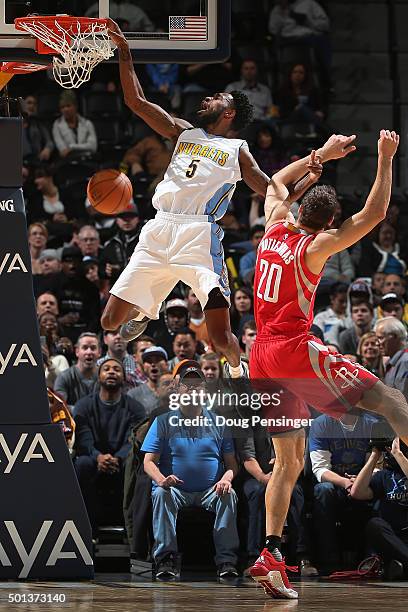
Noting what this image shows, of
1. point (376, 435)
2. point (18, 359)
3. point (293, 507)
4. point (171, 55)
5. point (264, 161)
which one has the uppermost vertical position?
point (171, 55)

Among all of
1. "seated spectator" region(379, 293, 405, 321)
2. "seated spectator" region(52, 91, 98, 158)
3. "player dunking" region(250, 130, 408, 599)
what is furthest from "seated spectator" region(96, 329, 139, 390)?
"seated spectator" region(52, 91, 98, 158)

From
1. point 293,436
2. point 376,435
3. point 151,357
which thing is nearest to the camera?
point 293,436

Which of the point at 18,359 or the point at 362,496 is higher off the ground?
the point at 18,359

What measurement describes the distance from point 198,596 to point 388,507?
2.13 metres

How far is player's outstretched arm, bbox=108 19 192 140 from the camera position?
7477 millimetres

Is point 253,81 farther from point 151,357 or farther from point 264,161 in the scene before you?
point 151,357

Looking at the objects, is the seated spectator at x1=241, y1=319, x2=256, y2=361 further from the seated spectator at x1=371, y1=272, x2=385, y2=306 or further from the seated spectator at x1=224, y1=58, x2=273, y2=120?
the seated spectator at x1=224, y1=58, x2=273, y2=120

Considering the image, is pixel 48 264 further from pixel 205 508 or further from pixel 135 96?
pixel 135 96

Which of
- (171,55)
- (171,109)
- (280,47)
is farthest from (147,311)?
(280,47)

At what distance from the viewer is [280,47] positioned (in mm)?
15922

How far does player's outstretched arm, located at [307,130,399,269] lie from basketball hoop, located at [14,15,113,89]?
5.71ft

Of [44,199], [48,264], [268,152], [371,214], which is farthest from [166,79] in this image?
[371,214]

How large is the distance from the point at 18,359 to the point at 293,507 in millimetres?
2408

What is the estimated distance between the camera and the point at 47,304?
37.7 feet
